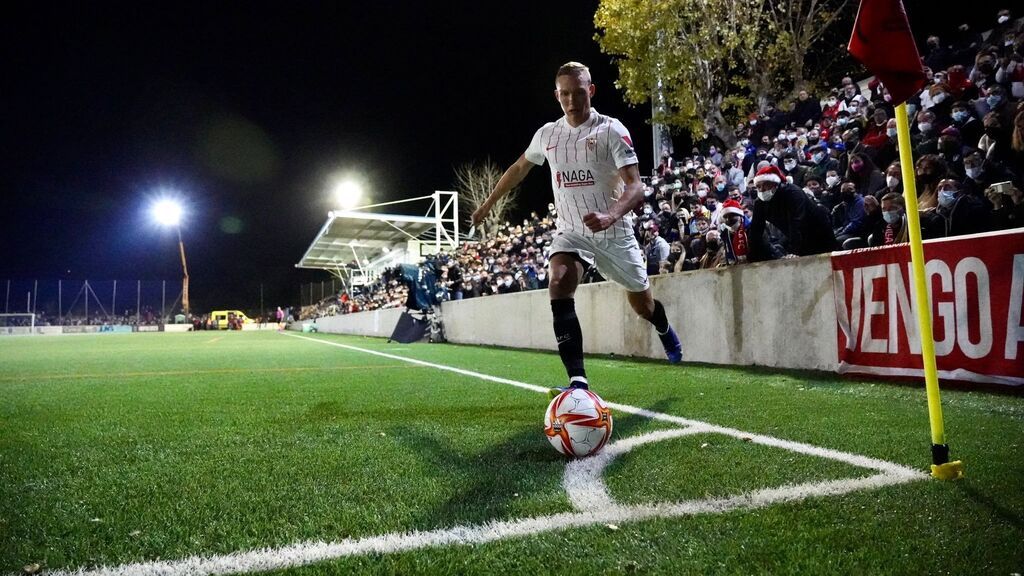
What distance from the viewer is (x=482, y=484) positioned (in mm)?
2584

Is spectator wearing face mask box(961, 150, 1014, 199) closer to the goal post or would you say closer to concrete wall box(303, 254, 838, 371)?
concrete wall box(303, 254, 838, 371)

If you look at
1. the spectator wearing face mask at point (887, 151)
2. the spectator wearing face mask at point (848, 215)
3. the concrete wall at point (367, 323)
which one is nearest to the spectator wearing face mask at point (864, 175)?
the spectator wearing face mask at point (848, 215)

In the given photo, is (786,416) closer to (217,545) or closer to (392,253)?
(217,545)

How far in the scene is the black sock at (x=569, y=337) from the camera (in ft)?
13.5

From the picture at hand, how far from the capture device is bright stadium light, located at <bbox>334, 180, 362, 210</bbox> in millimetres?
46062

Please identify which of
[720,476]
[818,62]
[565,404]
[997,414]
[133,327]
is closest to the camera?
[720,476]

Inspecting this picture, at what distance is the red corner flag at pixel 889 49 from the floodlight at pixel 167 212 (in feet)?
182

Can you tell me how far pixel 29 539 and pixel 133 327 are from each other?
67902 millimetres

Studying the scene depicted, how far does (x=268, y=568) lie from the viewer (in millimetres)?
1755

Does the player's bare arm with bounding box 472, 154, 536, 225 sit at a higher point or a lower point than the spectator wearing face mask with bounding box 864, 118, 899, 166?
Answer: lower

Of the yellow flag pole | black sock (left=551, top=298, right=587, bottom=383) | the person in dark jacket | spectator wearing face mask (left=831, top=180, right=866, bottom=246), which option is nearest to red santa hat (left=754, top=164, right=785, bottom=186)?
the person in dark jacket

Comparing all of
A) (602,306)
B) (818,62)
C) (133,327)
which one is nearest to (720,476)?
(602,306)

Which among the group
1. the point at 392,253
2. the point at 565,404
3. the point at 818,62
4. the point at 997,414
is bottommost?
the point at 997,414

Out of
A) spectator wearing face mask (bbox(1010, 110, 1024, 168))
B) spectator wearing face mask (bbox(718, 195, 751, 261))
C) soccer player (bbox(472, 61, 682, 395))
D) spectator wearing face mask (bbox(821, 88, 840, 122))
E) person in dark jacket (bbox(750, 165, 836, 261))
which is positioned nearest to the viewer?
soccer player (bbox(472, 61, 682, 395))
